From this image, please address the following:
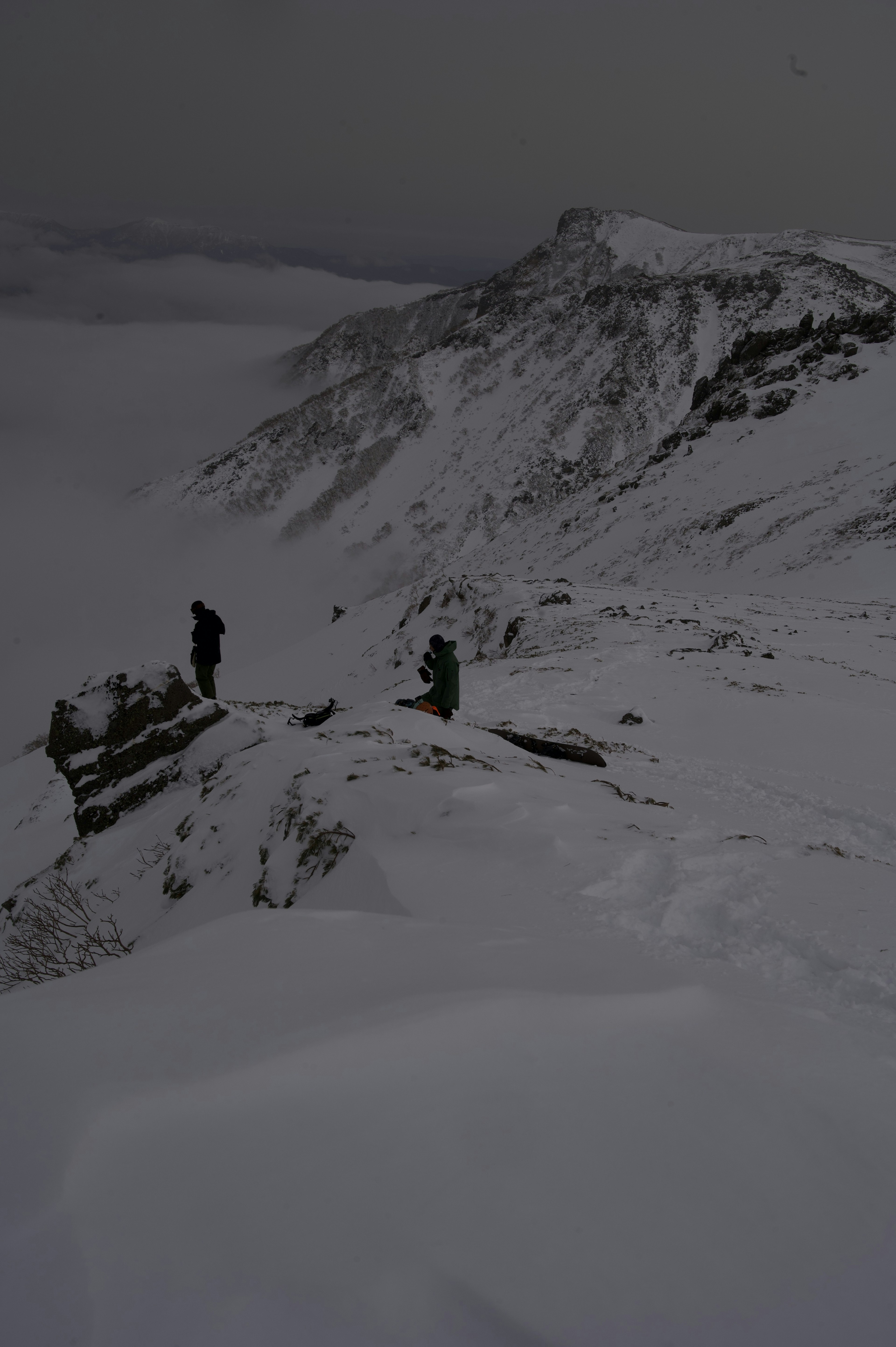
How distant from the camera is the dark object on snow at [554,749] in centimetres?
654

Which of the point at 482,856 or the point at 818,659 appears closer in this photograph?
the point at 482,856

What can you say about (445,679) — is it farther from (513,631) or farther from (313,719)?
(513,631)

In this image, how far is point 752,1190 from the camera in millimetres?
1300

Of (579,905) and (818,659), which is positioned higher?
(579,905)

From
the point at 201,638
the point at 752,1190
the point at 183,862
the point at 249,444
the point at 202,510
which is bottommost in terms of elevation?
the point at 183,862

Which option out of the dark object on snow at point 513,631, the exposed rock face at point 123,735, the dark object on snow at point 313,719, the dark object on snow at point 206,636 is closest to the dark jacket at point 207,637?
the dark object on snow at point 206,636

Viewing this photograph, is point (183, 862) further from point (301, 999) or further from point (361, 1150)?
point (361, 1150)

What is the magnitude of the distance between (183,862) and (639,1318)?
4689 millimetres

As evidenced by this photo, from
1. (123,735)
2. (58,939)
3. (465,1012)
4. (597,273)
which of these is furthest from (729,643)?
(597,273)

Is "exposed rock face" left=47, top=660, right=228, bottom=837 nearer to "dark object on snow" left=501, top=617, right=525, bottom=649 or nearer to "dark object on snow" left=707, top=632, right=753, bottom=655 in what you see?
"dark object on snow" left=707, top=632, right=753, bottom=655

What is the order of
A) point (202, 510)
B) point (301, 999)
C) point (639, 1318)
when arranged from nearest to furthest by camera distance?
1. point (639, 1318)
2. point (301, 999)
3. point (202, 510)

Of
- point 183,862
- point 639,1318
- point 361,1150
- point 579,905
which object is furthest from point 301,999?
point 183,862

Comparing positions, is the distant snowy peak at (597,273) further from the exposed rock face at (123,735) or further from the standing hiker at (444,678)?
the exposed rock face at (123,735)

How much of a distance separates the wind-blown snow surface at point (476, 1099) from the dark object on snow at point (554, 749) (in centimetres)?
230
